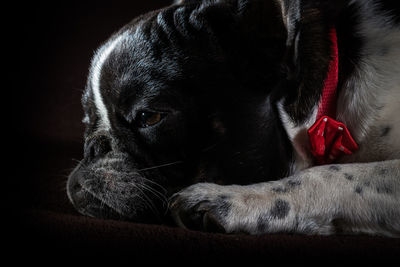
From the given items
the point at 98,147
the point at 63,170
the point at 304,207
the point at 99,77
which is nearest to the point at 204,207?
the point at 304,207

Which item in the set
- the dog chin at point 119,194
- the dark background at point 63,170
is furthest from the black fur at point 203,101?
the dark background at point 63,170

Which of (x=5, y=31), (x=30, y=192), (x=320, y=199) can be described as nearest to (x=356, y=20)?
(x=320, y=199)

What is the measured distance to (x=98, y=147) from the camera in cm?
146

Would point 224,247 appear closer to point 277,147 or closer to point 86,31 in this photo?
point 277,147

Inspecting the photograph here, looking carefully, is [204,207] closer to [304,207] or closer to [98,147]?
[304,207]

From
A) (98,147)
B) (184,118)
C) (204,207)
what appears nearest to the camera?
(204,207)

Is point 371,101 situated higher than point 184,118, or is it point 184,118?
point 184,118

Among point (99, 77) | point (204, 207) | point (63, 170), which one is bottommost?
point (63, 170)

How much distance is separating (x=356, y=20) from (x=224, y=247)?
0.84m

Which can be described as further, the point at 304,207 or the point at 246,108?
the point at 246,108

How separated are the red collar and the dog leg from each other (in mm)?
160

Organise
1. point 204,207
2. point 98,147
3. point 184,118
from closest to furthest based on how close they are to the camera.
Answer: point 204,207
point 184,118
point 98,147

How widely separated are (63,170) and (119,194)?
0.66 m

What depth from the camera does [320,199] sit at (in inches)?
48.3
